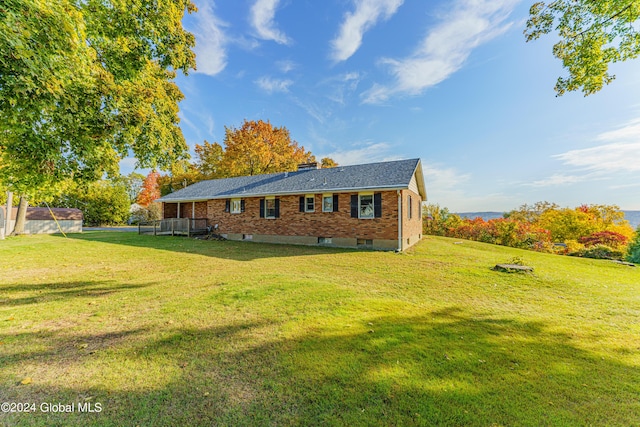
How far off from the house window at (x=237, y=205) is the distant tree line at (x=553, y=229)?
1865cm

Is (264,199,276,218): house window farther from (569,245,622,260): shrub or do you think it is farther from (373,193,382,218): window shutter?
(569,245,622,260): shrub

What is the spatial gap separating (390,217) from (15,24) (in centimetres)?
1287

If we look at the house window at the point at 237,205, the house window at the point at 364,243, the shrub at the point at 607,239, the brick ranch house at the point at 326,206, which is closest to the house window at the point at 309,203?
the brick ranch house at the point at 326,206

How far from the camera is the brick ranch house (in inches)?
526

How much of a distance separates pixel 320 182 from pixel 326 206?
1885 millimetres

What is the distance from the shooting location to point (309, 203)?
15.4 metres

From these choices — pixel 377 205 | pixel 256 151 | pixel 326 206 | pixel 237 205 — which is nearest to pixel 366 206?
pixel 377 205

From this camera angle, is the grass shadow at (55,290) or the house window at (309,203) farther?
the house window at (309,203)

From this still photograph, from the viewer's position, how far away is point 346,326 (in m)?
4.12

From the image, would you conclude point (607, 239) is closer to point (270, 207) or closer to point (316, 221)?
point (316, 221)

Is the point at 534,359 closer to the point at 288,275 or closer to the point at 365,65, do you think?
the point at 288,275

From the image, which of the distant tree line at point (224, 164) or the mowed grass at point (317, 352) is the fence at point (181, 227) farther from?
the mowed grass at point (317, 352)

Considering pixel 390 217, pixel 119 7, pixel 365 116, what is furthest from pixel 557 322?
pixel 365 116

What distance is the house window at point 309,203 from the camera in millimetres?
15273
